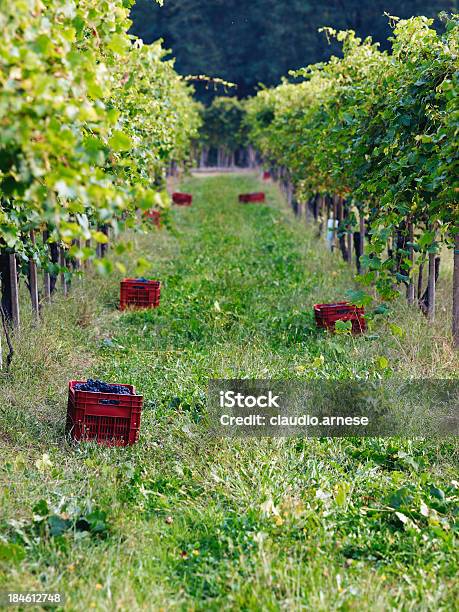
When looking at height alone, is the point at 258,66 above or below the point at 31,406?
above

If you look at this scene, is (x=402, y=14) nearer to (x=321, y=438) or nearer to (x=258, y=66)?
(x=258, y=66)

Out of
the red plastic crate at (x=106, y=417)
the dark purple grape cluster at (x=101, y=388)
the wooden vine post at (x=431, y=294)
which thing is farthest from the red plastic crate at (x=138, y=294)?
the red plastic crate at (x=106, y=417)

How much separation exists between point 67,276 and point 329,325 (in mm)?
2930

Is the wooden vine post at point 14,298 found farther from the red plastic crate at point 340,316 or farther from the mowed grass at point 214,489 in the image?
the red plastic crate at point 340,316

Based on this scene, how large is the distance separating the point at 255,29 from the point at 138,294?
50.9 m

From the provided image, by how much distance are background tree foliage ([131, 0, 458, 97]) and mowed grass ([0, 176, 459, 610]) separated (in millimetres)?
43519

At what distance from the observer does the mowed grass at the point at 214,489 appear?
142 inches

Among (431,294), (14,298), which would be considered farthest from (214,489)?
(431,294)

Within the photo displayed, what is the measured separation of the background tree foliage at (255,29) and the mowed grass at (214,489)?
43.5 meters

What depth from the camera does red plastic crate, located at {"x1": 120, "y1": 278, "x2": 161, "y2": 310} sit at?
9188 millimetres

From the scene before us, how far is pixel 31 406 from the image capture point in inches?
226

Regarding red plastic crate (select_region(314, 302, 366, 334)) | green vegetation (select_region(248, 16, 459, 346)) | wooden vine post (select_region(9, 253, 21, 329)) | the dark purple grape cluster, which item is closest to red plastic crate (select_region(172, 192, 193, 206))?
green vegetation (select_region(248, 16, 459, 346))

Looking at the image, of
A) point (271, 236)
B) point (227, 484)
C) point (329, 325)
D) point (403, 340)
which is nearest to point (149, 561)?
point (227, 484)

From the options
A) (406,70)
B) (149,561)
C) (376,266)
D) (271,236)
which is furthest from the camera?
(271,236)
